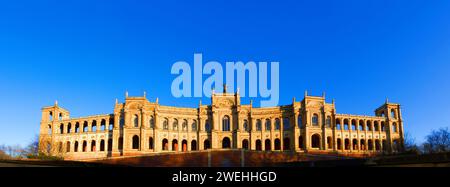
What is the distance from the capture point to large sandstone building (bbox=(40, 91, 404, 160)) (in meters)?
70.2

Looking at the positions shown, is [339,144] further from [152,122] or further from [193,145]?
[152,122]

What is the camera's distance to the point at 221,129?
241ft

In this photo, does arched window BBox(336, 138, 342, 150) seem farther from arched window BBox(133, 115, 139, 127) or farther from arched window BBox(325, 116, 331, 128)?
arched window BBox(133, 115, 139, 127)

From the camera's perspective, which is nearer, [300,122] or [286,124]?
[300,122]

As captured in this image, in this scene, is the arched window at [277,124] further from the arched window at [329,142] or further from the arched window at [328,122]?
the arched window at [329,142]

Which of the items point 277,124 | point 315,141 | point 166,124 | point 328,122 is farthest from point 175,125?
point 328,122

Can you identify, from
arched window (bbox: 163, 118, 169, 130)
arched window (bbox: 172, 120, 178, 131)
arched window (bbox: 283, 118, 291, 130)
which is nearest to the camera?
arched window (bbox: 163, 118, 169, 130)

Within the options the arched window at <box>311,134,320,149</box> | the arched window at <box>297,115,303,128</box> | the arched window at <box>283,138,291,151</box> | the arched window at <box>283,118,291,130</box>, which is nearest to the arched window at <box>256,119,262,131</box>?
the arched window at <box>283,118,291,130</box>

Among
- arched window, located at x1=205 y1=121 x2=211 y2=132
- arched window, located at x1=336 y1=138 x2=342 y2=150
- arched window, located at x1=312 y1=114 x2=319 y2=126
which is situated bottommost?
arched window, located at x1=336 y1=138 x2=342 y2=150

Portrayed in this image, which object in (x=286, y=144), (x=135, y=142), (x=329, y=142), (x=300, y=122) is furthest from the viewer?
(x=286, y=144)

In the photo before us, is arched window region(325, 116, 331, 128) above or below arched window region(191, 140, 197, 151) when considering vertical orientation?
above

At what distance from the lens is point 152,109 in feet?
236
